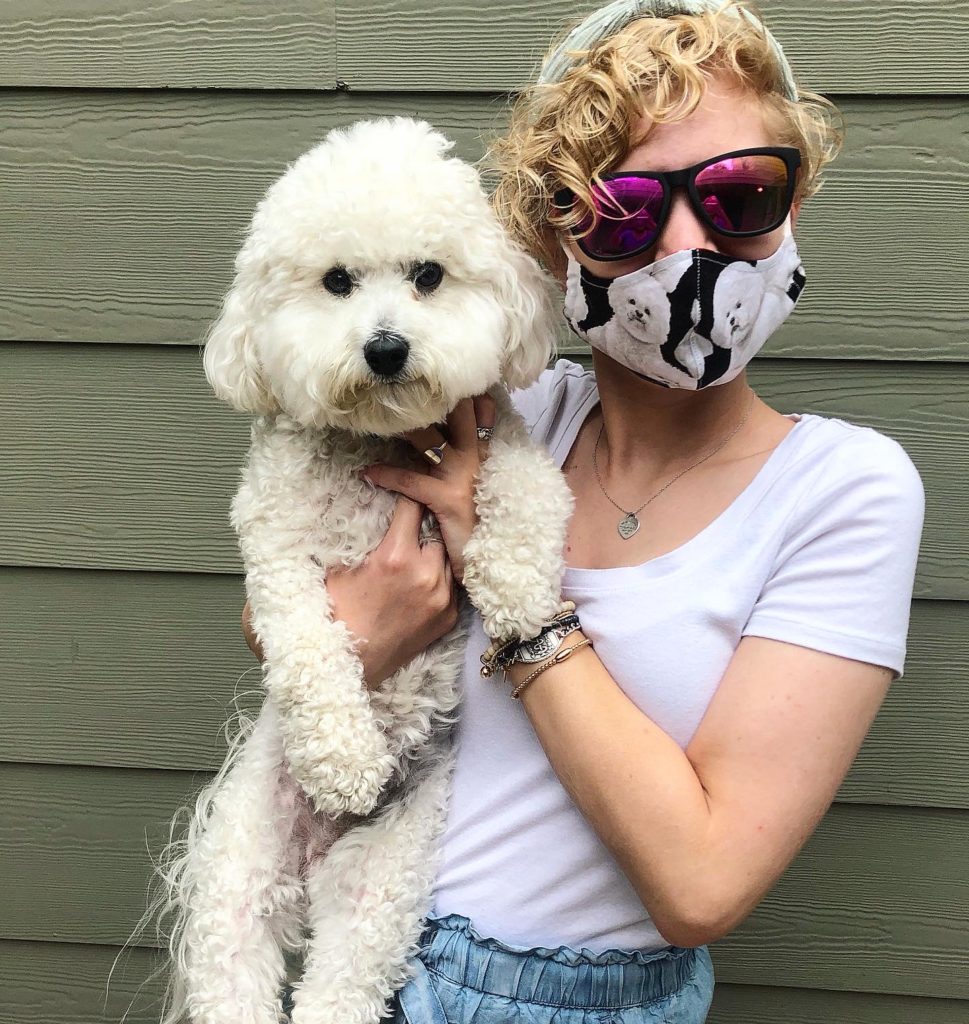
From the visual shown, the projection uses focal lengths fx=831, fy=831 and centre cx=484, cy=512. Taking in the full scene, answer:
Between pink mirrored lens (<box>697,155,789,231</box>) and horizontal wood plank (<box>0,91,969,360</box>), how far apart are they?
1.96 ft

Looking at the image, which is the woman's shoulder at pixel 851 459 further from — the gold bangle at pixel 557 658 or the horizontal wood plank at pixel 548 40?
the horizontal wood plank at pixel 548 40

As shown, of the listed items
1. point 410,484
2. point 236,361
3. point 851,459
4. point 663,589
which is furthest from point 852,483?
point 236,361

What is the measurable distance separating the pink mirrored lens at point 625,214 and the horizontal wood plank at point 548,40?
0.66 meters

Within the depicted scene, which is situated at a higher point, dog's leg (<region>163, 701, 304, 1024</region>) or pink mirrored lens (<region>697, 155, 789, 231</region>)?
pink mirrored lens (<region>697, 155, 789, 231</region>)

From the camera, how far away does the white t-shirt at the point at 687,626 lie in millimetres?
1112

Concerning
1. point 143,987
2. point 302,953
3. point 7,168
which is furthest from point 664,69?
point 143,987

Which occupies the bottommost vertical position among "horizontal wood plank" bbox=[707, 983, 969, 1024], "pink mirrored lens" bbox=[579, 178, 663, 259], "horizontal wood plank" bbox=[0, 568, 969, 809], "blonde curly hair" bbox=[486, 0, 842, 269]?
"horizontal wood plank" bbox=[707, 983, 969, 1024]

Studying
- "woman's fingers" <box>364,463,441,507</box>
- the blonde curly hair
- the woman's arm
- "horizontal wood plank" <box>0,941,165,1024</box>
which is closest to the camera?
the woman's arm

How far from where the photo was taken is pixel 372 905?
53.4 inches

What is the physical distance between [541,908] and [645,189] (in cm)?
107

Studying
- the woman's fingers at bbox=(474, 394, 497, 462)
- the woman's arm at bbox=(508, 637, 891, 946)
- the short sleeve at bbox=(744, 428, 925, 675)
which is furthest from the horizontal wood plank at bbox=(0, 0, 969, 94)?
the woman's arm at bbox=(508, 637, 891, 946)

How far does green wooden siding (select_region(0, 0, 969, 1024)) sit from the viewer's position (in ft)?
5.65

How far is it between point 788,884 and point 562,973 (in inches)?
38.2

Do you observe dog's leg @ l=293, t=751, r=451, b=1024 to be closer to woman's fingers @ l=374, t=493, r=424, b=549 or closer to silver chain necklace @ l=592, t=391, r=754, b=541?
woman's fingers @ l=374, t=493, r=424, b=549
